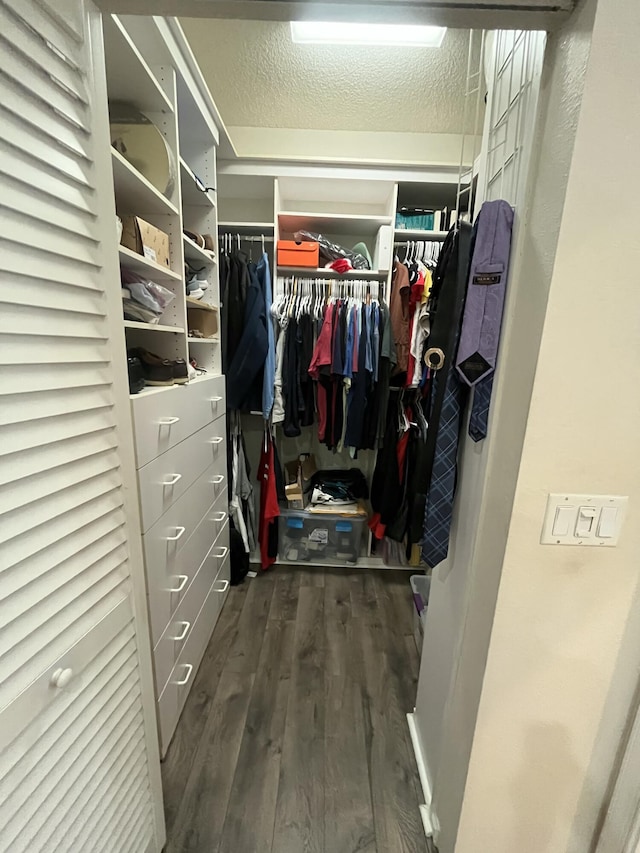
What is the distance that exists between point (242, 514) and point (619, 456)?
Answer: 6.47 ft

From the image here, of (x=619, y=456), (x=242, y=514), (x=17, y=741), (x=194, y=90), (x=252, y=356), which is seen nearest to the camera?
(x=17, y=741)

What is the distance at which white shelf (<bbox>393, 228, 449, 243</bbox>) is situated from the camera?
205cm

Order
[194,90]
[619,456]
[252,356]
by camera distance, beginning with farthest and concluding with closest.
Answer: [252,356], [194,90], [619,456]

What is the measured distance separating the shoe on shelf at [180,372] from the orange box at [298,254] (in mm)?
980

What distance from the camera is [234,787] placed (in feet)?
4.08

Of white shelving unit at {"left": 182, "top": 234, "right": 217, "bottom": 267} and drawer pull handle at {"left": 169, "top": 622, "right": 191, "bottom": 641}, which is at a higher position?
white shelving unit at {"left": 182, "top": 234, "right": 217, "bottom": 267}

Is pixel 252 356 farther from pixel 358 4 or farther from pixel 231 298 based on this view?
pixel 358 4

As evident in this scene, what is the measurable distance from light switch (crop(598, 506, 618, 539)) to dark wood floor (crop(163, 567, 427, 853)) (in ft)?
3.81

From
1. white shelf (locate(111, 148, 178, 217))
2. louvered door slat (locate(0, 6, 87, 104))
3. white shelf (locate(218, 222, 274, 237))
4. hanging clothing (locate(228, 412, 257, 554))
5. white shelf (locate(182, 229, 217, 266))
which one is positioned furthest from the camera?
hanging clothing (locate(228, 412, 257, 554))

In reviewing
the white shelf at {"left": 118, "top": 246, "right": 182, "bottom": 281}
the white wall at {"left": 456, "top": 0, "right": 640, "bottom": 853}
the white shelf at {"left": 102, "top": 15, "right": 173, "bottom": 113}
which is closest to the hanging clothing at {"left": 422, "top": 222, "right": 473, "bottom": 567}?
the white wall at {"left": 456, "top": 0, "right": 640, "bottom": 853}

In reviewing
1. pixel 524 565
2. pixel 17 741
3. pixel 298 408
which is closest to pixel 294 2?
pixel 524 565

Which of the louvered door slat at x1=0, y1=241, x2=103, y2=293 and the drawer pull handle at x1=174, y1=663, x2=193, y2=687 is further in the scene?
the drawer pull handle at x1=174, y1=663, x2=193, y2=687

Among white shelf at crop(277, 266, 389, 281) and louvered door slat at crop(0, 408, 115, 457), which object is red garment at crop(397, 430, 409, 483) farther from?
louvered door slat at crop(0, 408, 115, 457)

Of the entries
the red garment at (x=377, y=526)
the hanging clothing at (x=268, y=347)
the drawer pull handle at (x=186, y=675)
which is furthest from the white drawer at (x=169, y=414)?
the red garment at (x=377, y=526)
